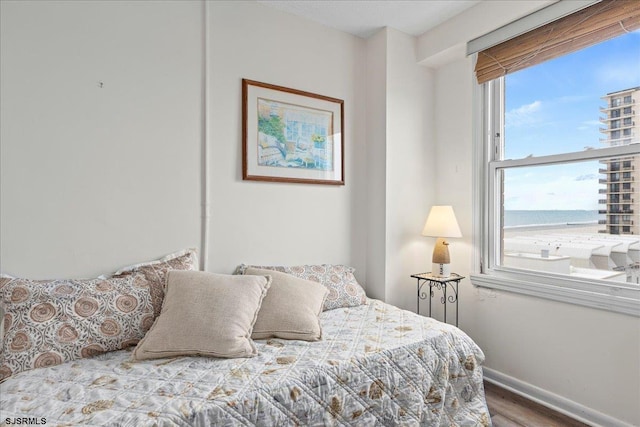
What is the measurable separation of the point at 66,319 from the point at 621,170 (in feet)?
9.53

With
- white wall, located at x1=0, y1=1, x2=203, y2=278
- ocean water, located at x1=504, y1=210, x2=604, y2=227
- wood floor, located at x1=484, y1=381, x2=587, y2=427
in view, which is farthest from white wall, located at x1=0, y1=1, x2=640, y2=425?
ocean water, located at x1=504, y1=210, x2=604, y2=227

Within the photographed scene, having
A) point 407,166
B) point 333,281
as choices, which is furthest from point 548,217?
point 333,281

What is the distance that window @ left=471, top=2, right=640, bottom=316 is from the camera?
6.52ft

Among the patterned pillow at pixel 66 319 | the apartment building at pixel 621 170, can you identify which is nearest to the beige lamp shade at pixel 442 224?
the apartment building at pixel 621 170

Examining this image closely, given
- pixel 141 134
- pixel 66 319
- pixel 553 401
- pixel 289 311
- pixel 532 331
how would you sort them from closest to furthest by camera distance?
pixel 66 319 < pixel 289 311 < pixel 141 134 < pixel 553 401 < pixel 532 331

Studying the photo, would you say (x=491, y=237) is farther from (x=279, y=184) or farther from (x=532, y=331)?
(x=279, y=184)

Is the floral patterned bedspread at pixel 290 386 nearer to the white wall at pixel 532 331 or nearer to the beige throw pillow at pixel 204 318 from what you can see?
the beige throw pillow at pixel 204 318

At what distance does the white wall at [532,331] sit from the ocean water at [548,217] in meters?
0.29

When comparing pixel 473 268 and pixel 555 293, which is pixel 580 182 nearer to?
pixel 555 293

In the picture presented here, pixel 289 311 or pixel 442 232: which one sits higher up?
pixel 442 232

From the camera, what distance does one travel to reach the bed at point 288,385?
123 centimetres

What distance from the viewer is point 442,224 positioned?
2.60 metres

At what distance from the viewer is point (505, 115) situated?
257 centimetres

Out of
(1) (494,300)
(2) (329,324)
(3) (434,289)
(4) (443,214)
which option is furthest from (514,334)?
(2) (329,324)
